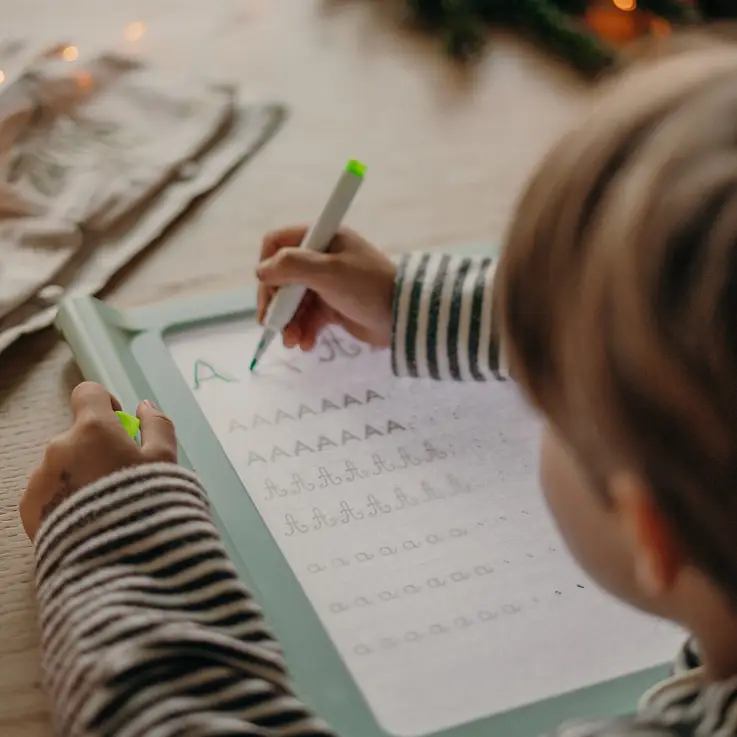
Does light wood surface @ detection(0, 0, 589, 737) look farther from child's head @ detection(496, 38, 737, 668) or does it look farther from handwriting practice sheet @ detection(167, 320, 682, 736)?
child's head @ detection(496, 38, 737, 668)

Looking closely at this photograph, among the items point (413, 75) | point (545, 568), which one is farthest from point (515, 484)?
point (413, 75)

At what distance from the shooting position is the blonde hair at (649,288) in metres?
0.27

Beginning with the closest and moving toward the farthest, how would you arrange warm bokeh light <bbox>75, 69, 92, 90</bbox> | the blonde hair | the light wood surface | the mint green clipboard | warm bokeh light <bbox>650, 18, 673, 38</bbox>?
the blonde hair → the mint green clipboard → the light wood surface → warm bokeh light <bbox>75, 69, 92, 90</bbox> → warm bokeh light <bbox>650, 18, 673, 38</bbox>

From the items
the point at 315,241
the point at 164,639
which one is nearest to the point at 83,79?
the point at 315,241

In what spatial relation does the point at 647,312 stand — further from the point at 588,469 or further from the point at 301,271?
the point at 301,271

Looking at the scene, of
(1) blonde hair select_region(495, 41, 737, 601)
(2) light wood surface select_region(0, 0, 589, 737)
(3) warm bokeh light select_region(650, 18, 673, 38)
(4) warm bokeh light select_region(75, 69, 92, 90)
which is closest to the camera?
(1) blonde hair select_region(495, 41, 737, 601)

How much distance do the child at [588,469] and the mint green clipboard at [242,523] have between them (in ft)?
0.05

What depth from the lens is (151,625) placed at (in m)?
0.37

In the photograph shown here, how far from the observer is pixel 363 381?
54 cm

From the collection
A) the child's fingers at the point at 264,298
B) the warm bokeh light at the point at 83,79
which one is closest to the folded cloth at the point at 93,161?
the warm bokeh light at the point at 83,79

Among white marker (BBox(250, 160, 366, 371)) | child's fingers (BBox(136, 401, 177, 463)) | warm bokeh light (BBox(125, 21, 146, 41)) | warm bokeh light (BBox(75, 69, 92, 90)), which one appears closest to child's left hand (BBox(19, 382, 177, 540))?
child's fingers (BBox(136, 401, 177, 463))

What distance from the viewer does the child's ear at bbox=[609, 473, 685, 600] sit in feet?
0.98

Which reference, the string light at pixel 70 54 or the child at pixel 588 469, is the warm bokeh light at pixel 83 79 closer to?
the string light at pixel 70 54

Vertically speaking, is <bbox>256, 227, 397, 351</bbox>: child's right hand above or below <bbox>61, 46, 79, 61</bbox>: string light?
below
